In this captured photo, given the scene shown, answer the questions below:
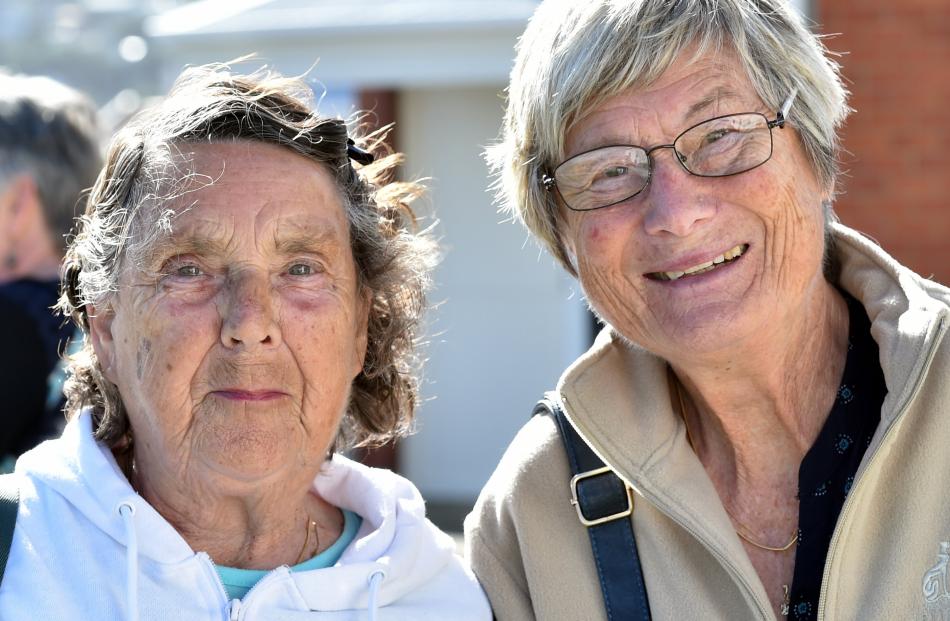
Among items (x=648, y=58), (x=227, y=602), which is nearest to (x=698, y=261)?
(x=648, y=58)

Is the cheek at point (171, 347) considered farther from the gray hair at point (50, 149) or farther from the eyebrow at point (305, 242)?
the gray hair at point (50, 149)

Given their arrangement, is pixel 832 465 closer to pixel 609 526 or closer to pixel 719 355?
pixel 719 355

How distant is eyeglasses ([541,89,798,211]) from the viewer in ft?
8.15

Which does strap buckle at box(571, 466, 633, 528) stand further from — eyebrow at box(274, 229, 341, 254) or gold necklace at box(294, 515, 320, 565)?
eyebrow at box(274, 229, 341, 254)

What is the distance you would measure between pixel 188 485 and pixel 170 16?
5.49 meters

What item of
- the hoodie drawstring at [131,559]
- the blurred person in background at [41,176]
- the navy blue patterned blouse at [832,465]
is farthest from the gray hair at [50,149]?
the navy blue patterned blouse at [832,465]

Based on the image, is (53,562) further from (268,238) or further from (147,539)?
(268,238)

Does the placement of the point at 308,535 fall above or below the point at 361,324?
below

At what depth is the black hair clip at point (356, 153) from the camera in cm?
262

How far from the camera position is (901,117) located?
628cm

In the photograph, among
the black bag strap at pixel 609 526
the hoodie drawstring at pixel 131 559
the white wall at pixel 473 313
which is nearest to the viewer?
the hoodie drawstring at pixel 131 559

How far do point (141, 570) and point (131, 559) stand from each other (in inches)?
2.7

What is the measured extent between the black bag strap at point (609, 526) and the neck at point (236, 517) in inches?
23.6

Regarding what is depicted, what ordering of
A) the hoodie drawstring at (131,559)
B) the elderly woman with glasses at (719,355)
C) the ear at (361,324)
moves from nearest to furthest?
the hoodie drawstring at (131,559) → the elderly woman with glasses at (719,355) → the ear at (361,324)
